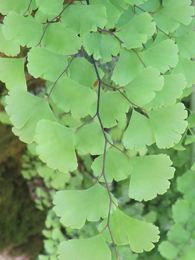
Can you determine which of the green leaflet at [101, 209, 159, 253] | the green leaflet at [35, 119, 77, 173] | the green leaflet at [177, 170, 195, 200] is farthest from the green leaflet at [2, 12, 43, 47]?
the green leaflet at [177, 170, 195, 200]

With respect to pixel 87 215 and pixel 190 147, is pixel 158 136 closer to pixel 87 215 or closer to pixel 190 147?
pixel 87 215

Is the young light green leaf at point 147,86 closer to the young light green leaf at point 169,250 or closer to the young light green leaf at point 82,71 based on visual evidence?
the young light green leaf at point 82,71

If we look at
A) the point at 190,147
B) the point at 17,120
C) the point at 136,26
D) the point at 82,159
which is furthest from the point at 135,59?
the point at 82,159

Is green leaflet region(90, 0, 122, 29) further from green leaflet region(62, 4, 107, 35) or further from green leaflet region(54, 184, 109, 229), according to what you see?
green leaflet region(54, 184, 109, 229)

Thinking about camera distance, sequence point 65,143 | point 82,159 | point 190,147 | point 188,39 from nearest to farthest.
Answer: point 65,143 < point 188,39 < point 190,147 < point 82,159

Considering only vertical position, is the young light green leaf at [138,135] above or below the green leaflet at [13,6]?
below

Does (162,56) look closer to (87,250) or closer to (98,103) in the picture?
(98,103)

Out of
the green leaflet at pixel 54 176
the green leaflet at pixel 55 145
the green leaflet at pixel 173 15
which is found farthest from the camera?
the green leaflet at pixel 54 176

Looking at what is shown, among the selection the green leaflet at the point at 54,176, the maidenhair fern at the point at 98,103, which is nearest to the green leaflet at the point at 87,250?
the maidenhair fern at the point at 98,103
